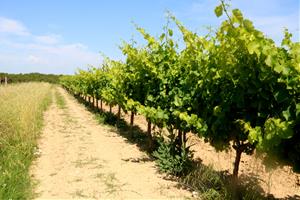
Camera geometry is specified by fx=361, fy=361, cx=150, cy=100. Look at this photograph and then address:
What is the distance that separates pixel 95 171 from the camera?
712 cm

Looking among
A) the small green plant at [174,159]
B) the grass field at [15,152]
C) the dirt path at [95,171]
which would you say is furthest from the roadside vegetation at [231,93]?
the grass field at [15,152]

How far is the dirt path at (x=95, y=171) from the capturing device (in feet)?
19.4

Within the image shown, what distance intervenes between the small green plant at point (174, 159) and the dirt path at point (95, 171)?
27cm

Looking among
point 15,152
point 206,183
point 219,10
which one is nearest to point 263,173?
point 206,183

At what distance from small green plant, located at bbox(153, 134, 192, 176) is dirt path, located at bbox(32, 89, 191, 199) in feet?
0.88

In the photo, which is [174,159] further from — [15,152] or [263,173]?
[15,152]

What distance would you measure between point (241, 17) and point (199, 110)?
2410mm

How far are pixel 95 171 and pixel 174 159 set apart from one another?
5.18 feet

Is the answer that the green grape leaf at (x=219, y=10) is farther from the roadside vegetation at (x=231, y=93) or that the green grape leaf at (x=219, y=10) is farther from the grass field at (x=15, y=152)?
the grass field at (x=15, y=152)

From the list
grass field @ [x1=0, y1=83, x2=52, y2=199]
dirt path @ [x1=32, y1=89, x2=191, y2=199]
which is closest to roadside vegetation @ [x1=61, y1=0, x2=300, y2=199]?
dirt path @ [x1=32, y1=89, x2=191, y2=199]

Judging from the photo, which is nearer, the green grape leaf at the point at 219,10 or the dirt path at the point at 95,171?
the green grape leaf at the point at 219,10

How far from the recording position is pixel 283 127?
3.78 m

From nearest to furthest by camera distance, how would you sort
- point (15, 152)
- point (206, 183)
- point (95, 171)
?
point (206, 183), point (95, 171), point (15, 152)

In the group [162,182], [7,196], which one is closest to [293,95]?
[162,182]
